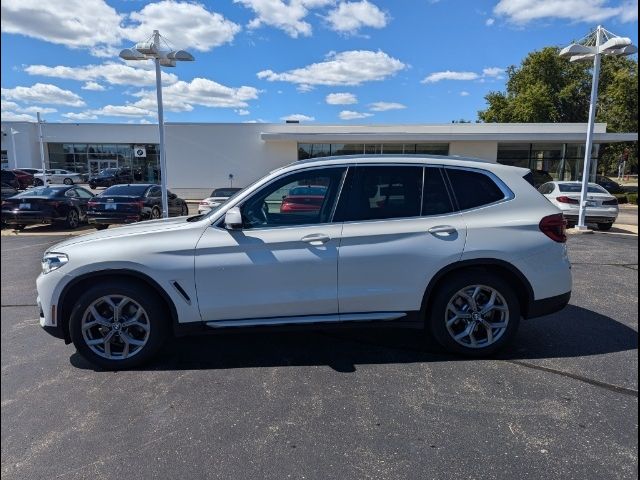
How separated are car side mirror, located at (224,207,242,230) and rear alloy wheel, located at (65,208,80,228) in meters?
13.0

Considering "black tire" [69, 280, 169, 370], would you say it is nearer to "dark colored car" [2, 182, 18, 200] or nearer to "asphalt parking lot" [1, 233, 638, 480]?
"asphalt parking lot" [1, 233, 638, 480]

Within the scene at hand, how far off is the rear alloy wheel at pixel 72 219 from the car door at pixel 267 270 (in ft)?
42.3

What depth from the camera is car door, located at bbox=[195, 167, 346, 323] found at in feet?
12.4

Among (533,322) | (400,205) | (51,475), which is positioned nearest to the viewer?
(51,475)

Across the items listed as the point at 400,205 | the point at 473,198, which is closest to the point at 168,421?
the point at 400,205

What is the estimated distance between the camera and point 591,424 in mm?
3012

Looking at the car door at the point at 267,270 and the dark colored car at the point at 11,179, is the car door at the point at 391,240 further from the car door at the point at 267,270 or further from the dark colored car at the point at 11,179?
the dark colored car at the point at 11,179

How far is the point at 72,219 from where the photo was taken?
1465 centimetres

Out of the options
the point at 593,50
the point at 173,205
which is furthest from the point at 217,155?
the point at 593,50

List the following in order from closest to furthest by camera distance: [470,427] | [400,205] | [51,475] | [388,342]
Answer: [51,475], [470,427], [400,205], [388,342]

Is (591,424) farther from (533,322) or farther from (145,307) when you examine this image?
(145,307)

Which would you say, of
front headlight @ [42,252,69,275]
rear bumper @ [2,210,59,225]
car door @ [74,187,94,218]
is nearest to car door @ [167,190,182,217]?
car door @ [74,187,94,218]

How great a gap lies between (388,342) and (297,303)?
1.15 m

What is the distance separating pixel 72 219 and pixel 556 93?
4508 centimetres
